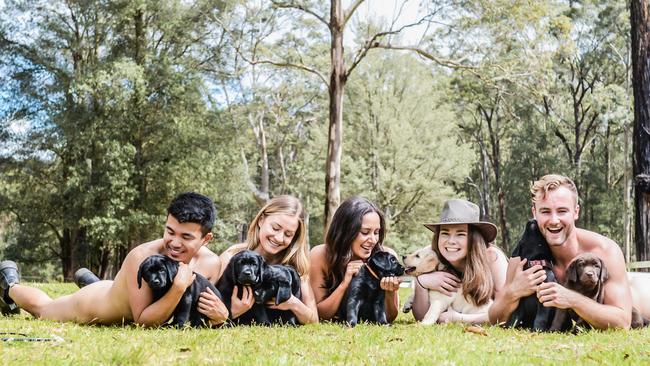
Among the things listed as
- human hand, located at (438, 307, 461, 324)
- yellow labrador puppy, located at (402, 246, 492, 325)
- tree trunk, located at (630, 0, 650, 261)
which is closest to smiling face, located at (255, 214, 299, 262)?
yellow labrador puppy, located at (402, 246, 492, 325)

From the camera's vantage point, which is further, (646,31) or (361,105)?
(361,105)

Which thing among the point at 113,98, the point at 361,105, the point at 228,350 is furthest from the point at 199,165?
the point at 228,350

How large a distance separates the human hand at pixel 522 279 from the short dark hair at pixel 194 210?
3.21m

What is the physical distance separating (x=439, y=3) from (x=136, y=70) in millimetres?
16612

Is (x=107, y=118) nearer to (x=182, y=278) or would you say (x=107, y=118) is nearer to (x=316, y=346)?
(x=182, y=278)

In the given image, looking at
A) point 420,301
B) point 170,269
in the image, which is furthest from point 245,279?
point 420,301

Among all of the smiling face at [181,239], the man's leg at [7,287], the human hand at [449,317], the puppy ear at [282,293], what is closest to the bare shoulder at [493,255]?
the human hand at [449,317]

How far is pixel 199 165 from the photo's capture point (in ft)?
106

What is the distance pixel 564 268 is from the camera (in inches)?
267

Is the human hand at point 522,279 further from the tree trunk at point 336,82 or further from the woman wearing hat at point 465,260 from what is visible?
the tree trunk at point 336,82

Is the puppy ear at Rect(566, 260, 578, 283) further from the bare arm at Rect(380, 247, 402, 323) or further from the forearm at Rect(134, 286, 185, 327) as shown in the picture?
the forearm at Rect(134, 286, 185, 327)

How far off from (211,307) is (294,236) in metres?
1.42

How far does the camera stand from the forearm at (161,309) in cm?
627

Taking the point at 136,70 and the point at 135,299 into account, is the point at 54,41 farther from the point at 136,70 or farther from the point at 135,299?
the point at 135,299
